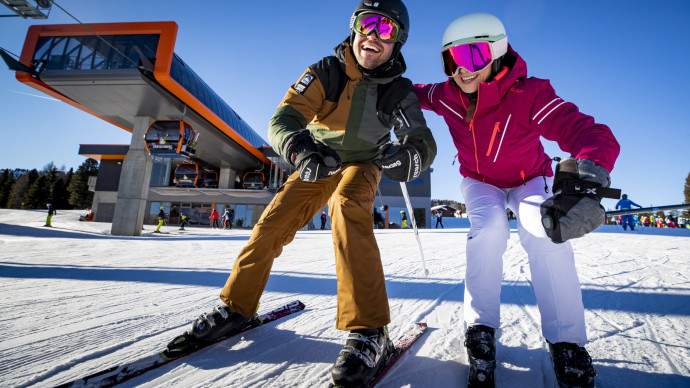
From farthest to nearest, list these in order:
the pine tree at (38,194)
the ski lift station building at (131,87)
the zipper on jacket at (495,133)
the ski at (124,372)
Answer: the pine tree at (38,194)
the ski lift station building at (131,87)
the zipper on jacket at (495,133)
the ski at (124,372)

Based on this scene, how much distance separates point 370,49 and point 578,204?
1.28m

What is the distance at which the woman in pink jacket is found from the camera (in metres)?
1.03

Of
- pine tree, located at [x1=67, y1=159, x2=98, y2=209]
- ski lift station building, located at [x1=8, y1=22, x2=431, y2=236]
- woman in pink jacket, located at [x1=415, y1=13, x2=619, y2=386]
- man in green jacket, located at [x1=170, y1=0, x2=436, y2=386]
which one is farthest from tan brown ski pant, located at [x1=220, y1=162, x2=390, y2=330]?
pine tree, located at [x1=67, y1=159, x2=98, y2=209]

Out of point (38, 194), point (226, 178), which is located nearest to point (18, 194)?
point (38, 194)

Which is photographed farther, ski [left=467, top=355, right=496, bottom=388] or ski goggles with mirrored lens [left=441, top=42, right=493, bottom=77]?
ski goggles with mirrored lens [left=441, top=42, right=493, bottom=77]

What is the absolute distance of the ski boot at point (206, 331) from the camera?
1.17 meters

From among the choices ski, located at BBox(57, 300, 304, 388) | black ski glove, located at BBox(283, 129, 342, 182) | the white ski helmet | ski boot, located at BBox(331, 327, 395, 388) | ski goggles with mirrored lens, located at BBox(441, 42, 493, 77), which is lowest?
ski, located at BBox(57, 300, 304, 388)

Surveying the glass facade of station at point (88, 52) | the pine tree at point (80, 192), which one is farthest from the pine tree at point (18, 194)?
the glass facade of station at point (88, 52)

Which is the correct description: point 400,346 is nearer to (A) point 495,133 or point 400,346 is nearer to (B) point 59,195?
(A) point 495,133

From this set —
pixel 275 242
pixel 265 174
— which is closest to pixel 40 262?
pixel 275 242

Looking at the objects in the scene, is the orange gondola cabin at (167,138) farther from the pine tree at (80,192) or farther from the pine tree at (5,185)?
the pine tree at (5,185)

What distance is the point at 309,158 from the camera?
1275mm

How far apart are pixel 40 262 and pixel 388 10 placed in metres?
4.85

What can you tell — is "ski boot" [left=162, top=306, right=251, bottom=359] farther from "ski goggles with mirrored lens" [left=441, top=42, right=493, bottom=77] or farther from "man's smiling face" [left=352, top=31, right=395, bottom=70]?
"ski goggles with mirrored lens" [left=441, top=42, right=493, bottom=77]
